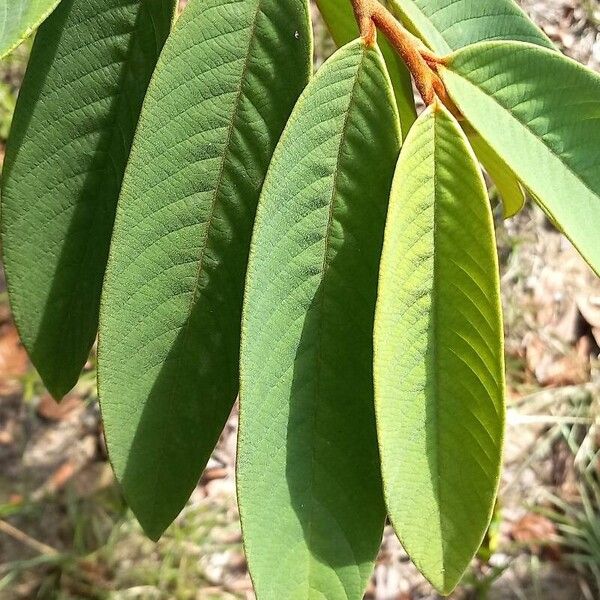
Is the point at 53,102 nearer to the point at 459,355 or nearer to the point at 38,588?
the point at 459,355

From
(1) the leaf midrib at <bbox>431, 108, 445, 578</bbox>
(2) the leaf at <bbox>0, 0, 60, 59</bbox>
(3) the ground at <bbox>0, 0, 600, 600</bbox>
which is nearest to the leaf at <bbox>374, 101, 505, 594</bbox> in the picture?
(1) the leaf midrib at <bbox>431, 108, 445, 578</bbox>

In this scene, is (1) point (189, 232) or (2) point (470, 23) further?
(2) point (470, 23)

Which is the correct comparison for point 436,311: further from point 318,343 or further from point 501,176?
point 501,176

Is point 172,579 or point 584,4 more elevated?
point 584,4

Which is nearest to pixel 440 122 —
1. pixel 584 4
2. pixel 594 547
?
pixel 594 547

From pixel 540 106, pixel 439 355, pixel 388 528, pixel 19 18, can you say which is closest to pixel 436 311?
pixel 439 355

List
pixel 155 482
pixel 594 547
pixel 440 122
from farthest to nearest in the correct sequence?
pixel 594 547 < pixel 155 482 < pixel 440 122

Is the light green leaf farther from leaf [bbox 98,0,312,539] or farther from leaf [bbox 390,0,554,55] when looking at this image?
leaf [bbox 98,0,312,539]
